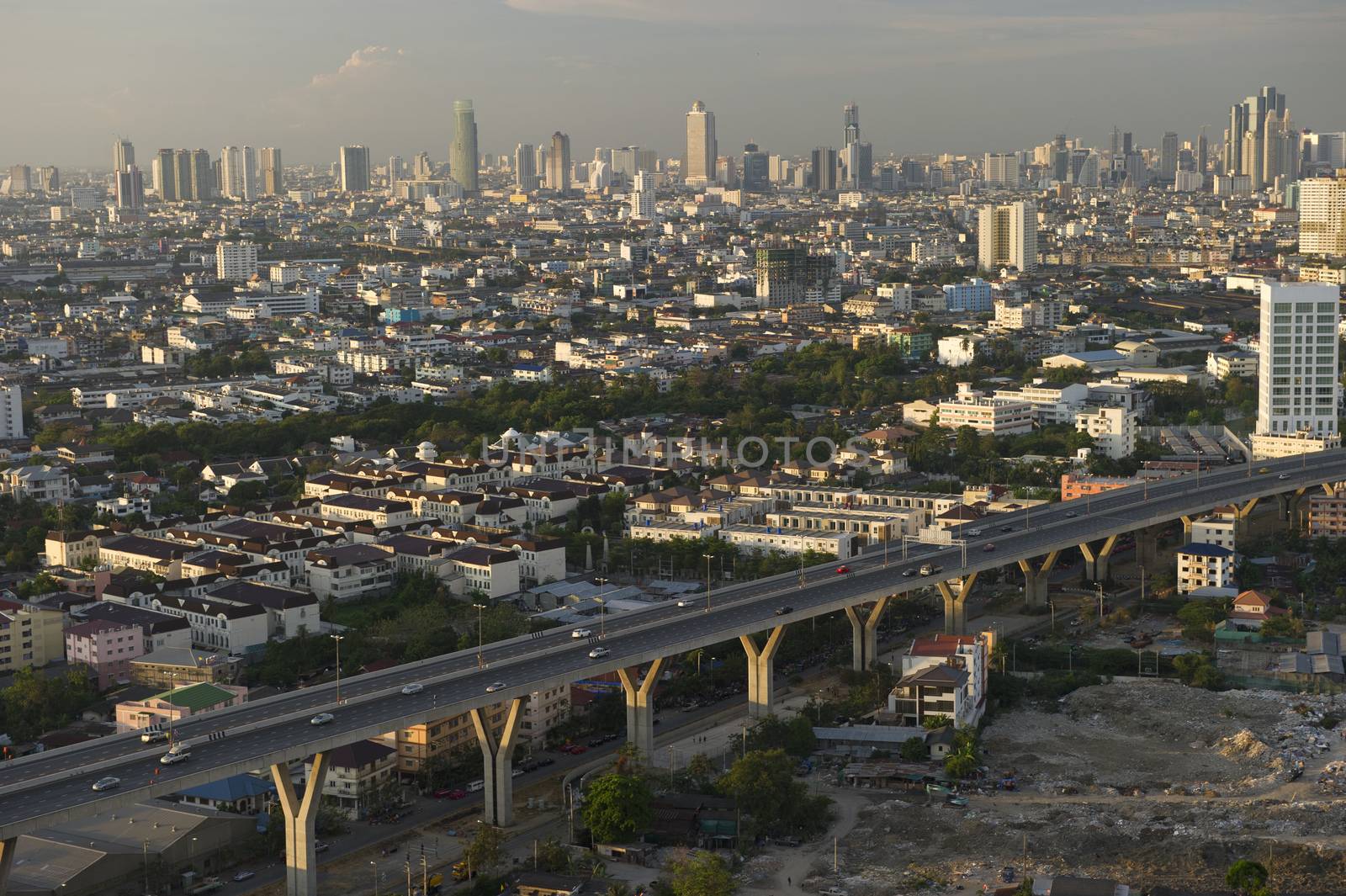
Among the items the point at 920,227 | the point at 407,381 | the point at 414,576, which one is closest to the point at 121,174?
the point at 920,227

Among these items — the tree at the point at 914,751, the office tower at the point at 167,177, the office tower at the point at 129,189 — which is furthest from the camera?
the office tower at the point at 167,177

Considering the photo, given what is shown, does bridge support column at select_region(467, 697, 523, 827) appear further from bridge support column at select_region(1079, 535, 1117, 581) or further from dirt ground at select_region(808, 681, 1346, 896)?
bridge support column at select_region(1079, 535, 1117, 581)

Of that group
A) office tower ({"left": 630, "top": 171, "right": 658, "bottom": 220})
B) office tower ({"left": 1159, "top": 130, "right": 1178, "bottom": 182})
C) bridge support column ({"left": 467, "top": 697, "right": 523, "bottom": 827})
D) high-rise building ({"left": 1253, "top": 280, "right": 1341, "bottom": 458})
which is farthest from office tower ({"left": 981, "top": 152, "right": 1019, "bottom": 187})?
bridge support column ({"left": 467, "top": 697, "right": 523, "bottom": 827})

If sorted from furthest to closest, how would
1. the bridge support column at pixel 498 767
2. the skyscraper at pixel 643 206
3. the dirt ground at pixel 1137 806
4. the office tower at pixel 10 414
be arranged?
1. the skyscraper at pixel 643 206
2. the office tower at pixel 10 414
3. the bridge support column at pixel 498 767
4. the dirt ground at pixel 1137 806

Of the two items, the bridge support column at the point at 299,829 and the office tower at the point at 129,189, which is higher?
the office tower at the point at 129,189

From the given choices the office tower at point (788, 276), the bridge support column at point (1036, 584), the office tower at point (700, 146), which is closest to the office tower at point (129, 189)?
the office tower at point (700, 146)

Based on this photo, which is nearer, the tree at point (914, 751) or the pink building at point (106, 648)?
the tree at point (914, 751)

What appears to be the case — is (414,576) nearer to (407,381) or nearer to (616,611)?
(616,611)

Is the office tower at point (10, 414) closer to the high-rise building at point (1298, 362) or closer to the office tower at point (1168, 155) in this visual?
the high-rise building at point (1298, 362)
